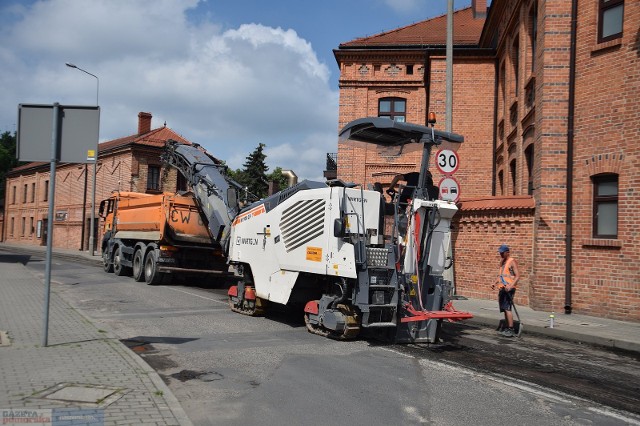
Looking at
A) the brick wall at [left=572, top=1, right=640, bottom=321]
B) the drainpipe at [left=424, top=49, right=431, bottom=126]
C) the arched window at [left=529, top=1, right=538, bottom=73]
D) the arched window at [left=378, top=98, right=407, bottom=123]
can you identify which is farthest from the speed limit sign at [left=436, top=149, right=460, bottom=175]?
the arched window at [left=378, top=98, right=407, bottom=123]

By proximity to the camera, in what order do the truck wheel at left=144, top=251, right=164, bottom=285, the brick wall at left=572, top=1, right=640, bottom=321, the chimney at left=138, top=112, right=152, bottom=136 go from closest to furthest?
the brick wall at left=572, top=1, right=640, bottom=321 < the truck wheel at left=144, top=251, right=164, bottom=285 < the chimney at left=138, top=112, right=152, bottom=136

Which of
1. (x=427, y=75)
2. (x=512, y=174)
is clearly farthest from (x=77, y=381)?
(x=427, y=75)

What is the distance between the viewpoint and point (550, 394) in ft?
20.1

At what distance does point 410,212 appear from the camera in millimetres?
8828

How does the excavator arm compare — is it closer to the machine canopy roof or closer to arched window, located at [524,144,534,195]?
the machine canopy roof


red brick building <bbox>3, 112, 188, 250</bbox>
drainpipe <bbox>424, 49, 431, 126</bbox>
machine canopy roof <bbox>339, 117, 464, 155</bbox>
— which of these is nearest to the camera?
machine canopy roof <bbox>339, 117, 464, 155</bbox>

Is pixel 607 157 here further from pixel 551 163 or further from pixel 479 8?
pixel 479 8

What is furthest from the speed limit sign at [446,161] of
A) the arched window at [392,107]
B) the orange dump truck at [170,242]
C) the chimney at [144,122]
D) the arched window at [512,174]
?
the chimney at [144,122]

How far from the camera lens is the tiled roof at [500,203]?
45.8ft

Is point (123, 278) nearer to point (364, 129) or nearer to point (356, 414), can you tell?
point (364, 129)

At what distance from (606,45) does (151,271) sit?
13.3 m

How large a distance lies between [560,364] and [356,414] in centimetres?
390

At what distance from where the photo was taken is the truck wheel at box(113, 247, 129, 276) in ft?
64.8

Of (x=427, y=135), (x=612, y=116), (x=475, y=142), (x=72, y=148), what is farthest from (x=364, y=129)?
(x=475, y=142)
